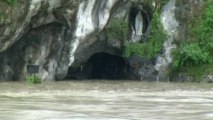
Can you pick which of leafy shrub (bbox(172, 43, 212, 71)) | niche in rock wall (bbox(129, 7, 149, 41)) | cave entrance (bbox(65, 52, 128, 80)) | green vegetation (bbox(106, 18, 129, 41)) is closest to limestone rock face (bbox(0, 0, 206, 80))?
green vegetation (bbox(106, 18, 129, 41))

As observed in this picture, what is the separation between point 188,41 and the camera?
114 feet

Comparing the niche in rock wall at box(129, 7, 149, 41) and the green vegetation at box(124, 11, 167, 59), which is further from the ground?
the niche in rock wall at box(129, 7, 149, 41)

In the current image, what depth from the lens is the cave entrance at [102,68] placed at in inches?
1516

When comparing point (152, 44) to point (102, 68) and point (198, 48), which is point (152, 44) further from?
point (102, 68)

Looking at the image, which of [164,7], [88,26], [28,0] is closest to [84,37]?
[88,26]

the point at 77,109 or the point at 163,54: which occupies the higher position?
the point at 163,54

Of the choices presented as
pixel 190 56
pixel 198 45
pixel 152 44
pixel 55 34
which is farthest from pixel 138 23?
pixel 55 34

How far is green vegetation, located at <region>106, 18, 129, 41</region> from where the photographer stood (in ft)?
108

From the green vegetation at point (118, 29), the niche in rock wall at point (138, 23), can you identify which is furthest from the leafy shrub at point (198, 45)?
the green vegetation at point (118, 29)

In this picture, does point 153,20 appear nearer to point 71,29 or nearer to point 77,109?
point 71,29

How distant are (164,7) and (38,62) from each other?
10058 mm

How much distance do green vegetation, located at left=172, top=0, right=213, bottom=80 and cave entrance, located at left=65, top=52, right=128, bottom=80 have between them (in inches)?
206

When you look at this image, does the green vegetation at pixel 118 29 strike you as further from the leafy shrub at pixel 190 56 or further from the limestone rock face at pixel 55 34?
the leafy shrub at pixel 190 56

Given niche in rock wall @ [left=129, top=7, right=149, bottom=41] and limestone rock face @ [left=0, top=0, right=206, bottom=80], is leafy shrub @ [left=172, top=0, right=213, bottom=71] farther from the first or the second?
limestone rock face @ [left=0, top=0, right=206, bottom=80]
